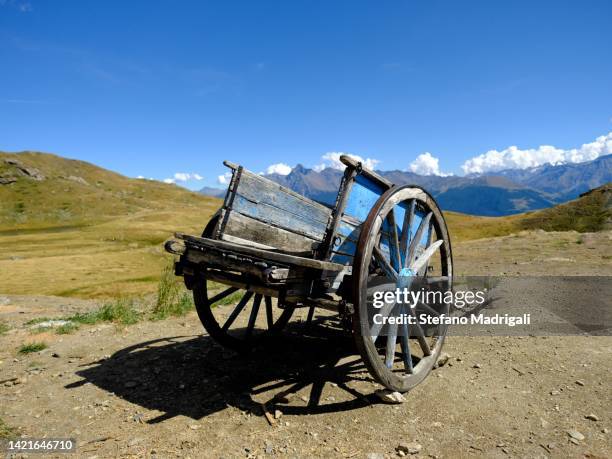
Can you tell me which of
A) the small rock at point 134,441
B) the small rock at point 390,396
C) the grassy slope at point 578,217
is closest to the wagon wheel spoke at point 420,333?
the small rock at point 390,396

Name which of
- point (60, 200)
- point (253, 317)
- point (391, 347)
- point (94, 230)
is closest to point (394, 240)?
point (391, 347)

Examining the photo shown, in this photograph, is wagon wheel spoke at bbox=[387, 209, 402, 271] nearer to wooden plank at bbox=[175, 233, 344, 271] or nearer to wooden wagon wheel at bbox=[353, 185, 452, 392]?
wooden wagon wheel at bbox=[353, 185, 452, 392]

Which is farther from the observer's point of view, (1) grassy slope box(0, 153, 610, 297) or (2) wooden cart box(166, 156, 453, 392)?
(1) grassy slope box(0, 153, 610, 297)

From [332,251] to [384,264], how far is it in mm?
561

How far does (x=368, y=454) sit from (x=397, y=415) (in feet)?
2.26

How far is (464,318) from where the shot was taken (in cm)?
672

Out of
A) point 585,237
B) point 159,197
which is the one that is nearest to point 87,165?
point 159,197

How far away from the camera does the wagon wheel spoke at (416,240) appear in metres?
4.38

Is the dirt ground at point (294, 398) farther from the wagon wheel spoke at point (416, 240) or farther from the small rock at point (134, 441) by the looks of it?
the wagon wheel spoke at point (416, 240)

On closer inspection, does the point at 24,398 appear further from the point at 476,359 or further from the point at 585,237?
the point at 585,237

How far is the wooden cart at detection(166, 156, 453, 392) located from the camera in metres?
3.42

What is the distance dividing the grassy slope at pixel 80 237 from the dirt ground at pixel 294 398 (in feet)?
38.1

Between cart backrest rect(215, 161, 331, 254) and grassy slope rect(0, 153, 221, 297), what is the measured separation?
13567mm

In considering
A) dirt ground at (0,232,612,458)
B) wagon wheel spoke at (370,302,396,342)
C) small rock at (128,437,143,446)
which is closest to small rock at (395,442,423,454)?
dirt ground at (0,232,612,458)
